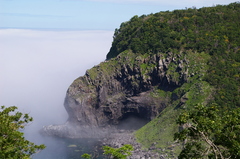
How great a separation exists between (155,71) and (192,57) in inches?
652

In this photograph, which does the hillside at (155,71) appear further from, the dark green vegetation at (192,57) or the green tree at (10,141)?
Result: the green tree at (10,141)

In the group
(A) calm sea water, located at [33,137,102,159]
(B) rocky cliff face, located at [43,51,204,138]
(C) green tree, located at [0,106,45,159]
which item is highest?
(C) green tree, located at [0,106,45,159]

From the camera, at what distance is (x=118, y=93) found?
624ft

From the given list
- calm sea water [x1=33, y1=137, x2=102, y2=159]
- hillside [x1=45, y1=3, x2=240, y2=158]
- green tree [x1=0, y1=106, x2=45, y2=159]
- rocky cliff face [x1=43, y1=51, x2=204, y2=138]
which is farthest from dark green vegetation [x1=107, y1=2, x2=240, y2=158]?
green tree [x1=0, y1=106, x2=45, y2=159]

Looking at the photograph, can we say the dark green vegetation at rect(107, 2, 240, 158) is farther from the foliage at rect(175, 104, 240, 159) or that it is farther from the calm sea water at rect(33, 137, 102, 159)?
the foliage at rect(175, 104, 240, 159)

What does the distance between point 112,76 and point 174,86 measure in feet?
92.9

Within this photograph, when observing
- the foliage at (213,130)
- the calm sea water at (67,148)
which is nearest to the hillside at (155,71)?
the calm sea water at (67,148)

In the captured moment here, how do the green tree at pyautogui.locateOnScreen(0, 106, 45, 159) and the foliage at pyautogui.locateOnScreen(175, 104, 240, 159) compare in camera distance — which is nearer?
the foliage at pyautogui.locateOnScreen(175, 104, 240, 159)

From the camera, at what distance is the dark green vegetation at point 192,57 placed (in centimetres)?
15275

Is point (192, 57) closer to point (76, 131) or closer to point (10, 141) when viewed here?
point (76, 131)

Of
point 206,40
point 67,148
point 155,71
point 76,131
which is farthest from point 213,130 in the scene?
point 76,131

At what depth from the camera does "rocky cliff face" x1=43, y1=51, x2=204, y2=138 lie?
180250mm

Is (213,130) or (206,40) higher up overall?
(206,40)

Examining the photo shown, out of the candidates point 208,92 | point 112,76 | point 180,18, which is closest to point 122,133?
point 112,76
